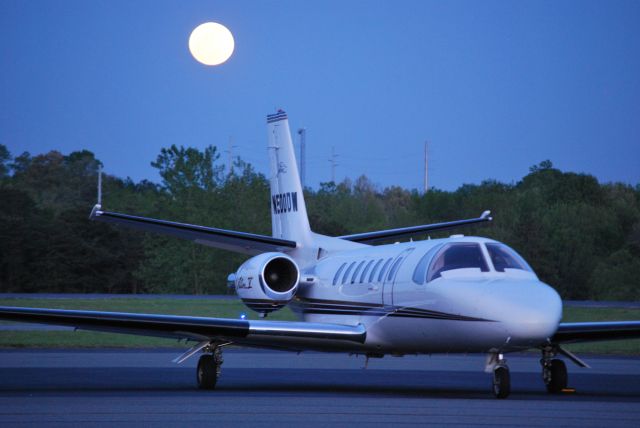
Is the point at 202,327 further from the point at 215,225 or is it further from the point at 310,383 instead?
the point at 215,225

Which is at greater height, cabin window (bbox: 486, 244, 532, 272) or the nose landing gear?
cabin window (bbox: 486, 244, 532, 272)

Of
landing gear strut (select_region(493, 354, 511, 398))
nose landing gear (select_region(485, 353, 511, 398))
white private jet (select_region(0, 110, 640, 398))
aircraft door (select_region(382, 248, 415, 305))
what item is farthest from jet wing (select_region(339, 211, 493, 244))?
landing gear strut (select_region(493, 354, 511, 398))

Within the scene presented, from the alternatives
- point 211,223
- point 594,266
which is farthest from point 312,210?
point 594,266

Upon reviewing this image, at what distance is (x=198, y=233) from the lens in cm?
1817

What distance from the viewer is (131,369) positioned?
64.5 feet

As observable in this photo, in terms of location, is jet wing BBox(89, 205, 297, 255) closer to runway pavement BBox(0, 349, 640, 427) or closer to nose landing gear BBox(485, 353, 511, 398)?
runway pavement BBox(0, 349, 640, 427)

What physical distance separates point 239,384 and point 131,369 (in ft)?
12.0

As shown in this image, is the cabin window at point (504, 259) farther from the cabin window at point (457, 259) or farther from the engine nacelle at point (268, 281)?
the engine nacelle at point (268, 281)

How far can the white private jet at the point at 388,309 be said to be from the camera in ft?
45.2

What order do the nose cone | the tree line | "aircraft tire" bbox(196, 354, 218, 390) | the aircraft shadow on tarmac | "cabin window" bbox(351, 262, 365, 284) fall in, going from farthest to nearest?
the tree line
"cabin window" bbox(351, 262, 365, 284)
"aircraft tire" bbox(196, 354, 218, 390)
the aircraft shadow on tarmac
the nose cone

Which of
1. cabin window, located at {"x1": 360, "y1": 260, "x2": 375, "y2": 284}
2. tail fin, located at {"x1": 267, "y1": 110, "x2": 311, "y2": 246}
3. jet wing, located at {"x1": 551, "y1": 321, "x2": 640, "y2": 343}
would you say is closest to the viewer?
jet wing, located at {"x1": 551, "y1": 321, "x2": 640, "y2": 343}

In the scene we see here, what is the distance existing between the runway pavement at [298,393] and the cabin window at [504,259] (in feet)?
5.62

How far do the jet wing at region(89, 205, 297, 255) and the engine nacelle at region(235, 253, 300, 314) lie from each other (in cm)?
45

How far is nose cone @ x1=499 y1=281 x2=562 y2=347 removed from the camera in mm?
13336
